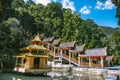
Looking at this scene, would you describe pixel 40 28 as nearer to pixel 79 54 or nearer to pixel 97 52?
pixel 79 54

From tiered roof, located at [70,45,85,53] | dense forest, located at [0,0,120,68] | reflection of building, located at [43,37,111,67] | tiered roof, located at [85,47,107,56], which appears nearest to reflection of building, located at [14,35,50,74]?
dense forest, located at [0,0,120,68]

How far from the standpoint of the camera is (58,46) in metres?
45.8

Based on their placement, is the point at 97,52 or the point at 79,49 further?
the point at 79,49

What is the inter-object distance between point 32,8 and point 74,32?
1946cm

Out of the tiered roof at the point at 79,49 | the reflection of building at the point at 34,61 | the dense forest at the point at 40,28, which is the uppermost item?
the dense forest at the point at 40,28

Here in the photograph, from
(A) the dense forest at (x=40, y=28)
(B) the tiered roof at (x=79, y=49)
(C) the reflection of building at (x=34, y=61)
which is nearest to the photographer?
(C) the reflection of building at (x=34, y=61)

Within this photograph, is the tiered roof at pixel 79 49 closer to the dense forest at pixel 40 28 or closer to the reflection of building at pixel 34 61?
the dense forest at pixel 40 28

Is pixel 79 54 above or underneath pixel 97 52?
underneath

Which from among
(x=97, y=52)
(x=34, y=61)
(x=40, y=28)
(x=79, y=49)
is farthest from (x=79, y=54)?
(x=40, y=28)

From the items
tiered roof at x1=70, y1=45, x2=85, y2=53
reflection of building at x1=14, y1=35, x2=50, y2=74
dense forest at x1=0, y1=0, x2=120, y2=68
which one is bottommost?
reflection of building at x1=14, y1=35, x2=50, y2=74

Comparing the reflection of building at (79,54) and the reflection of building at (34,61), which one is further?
the reflection of building at (79,54)

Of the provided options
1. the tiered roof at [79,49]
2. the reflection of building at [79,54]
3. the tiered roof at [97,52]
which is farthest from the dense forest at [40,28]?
the tiered roof at [79,49]

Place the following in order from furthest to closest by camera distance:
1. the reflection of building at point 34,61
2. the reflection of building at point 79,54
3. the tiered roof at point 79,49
Result: the tiered roof at point 79,49 → the reflection of building at point 79,54 → the reflection of building at point 34,61

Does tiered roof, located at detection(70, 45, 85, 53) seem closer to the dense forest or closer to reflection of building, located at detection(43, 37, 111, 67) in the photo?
reflection of building, located at detection(43, 37, 111, 67)
